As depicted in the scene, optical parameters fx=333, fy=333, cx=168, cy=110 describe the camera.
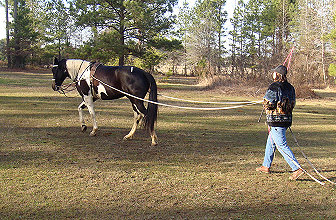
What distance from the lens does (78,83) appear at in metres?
8.80

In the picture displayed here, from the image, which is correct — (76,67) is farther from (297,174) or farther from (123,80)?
(297,174)

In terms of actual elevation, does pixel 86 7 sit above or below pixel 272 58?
above

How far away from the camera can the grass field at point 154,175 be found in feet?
14.3

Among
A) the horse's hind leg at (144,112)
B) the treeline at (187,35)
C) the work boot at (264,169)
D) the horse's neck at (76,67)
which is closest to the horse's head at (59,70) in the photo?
the horse's neck at (76,67)

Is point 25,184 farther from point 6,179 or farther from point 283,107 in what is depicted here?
point 283,107

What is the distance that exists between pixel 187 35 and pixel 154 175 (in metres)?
52.2

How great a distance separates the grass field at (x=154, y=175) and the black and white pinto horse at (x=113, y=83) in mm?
738

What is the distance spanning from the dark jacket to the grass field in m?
1.05

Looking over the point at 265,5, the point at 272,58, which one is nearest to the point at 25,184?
the point at 272,58

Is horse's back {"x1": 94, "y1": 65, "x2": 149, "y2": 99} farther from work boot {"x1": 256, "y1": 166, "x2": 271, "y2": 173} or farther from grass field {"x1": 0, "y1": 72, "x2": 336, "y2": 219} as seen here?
work boot {"x1": 256, "y1": 166, "x2": 271, "y2": 173}

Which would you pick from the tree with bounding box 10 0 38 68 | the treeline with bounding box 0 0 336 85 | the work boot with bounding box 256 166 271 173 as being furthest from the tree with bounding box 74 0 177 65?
the tree with bounding box 10 0 38 68

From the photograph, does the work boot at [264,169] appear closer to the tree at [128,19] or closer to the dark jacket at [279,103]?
the dark jacket at [279,103]

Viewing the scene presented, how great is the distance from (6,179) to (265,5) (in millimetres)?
52214

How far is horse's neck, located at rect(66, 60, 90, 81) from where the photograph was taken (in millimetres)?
8836
